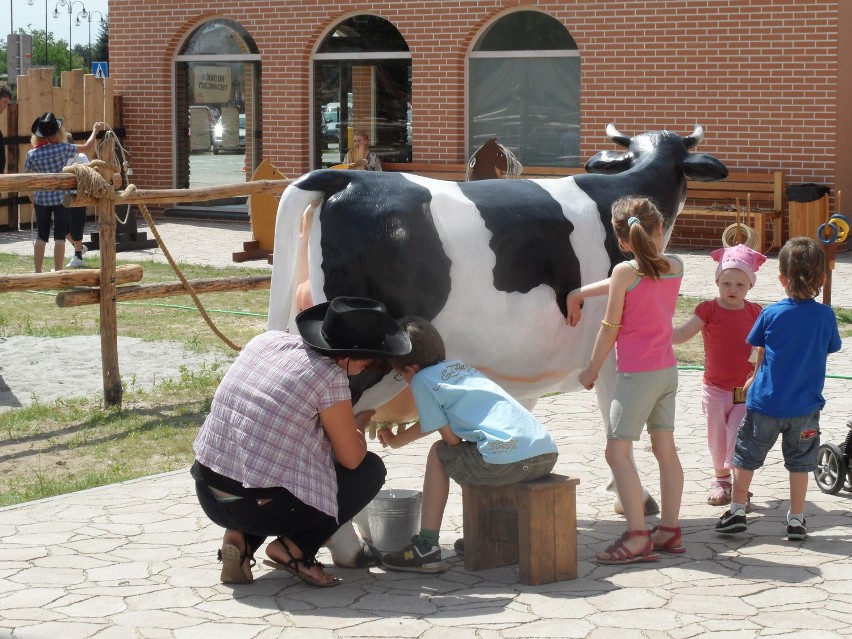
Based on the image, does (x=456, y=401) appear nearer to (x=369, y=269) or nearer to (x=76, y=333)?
(x=369, y=269)

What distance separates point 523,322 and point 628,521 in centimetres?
92

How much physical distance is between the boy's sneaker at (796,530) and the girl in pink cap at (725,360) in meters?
0.49

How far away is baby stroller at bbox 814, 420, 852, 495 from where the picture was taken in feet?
20.1

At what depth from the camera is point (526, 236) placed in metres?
5.54

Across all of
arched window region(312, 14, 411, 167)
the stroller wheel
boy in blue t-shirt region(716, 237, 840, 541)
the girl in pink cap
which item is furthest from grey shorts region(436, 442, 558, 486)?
arched window region(312, 14, 411, 167)

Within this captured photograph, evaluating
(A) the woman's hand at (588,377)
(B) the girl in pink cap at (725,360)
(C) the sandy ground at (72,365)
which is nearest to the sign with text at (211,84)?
(C) the sandy ground at (72,365)

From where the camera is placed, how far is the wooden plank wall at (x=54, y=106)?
18.3 m

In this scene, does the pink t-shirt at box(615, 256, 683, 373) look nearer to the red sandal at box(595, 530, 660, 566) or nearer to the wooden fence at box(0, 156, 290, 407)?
the red sandal at box(595, 530, 660, 566)

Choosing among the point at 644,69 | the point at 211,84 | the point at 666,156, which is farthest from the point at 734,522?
the point at 211,84

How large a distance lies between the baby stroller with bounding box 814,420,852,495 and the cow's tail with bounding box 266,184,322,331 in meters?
2.62

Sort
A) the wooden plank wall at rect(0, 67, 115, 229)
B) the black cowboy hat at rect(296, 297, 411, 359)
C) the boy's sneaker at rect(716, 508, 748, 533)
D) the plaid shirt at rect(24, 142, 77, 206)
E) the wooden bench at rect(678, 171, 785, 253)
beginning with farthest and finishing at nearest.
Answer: the wooden plank wall at rect(0, 67, 115, 229) → the wooden bench at rect(678, 171, 785, 253) → the plaid shirt at rect(24, 142, 77, 206) → the boy's sneaker at rect(716, 508, 748, 533) → the black cowboy hat at rect(296, 297, 411, 359)

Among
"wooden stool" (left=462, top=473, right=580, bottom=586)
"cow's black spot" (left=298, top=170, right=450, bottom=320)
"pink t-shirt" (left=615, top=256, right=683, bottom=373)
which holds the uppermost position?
"cow's black spot" (left=298, top=170, right=450, bottom=320)

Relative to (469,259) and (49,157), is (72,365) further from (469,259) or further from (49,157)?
(469,259)

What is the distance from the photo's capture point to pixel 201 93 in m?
20.3
